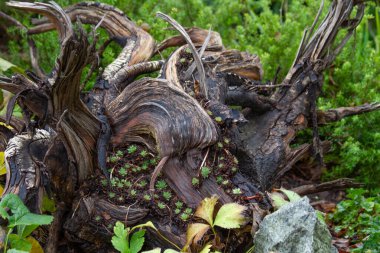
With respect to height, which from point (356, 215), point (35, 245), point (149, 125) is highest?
point (149, 125)

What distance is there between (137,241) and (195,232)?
237 millimetres

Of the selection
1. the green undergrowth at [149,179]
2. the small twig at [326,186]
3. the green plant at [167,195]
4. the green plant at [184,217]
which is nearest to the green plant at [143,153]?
the green undergrowth at [149,179]

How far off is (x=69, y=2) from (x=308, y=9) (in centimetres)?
186

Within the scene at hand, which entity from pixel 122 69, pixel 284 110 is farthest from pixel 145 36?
pixel 284 110

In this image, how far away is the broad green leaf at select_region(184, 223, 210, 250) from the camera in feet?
7.89

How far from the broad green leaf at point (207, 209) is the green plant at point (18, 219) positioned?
61 centimetres

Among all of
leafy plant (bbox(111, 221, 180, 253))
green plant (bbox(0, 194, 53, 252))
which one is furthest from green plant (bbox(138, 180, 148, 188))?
green plant (bbox(0, 194, 53, 252))

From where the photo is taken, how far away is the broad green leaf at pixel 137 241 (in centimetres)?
237

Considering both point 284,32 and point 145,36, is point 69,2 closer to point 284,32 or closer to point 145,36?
point 145,36

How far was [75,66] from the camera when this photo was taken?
239cm

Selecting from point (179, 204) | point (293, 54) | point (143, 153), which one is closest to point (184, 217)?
point (179, 204)

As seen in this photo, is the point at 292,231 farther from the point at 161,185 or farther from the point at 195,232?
the point at 161,185

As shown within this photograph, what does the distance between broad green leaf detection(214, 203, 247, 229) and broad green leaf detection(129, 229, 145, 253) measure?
305mm

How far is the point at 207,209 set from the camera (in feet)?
8.07
